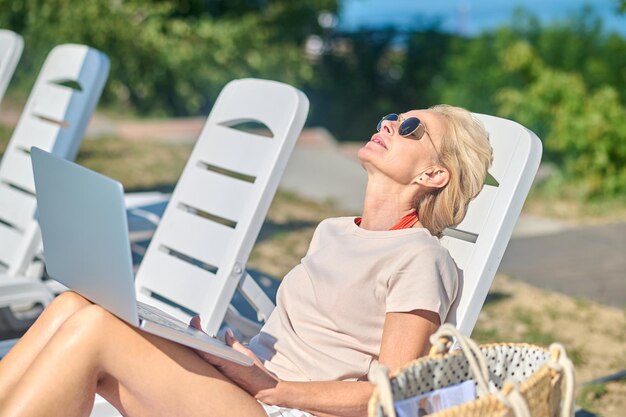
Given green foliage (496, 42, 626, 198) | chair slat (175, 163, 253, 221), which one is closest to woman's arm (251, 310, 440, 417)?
chair slat (175, 163, 253, 221)

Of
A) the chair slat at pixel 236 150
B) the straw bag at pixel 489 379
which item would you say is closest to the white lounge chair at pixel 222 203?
the chair slat at pixel 236 150

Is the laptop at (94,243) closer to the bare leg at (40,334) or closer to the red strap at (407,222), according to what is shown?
the bare leg at (40,334)

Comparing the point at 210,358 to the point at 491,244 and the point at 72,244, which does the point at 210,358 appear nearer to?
the point at 72,244

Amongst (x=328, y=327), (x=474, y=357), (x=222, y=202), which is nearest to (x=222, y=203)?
(x=222, y=202)

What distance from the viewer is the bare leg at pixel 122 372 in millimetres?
2211

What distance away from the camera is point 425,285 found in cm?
232

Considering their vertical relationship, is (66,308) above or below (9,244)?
above

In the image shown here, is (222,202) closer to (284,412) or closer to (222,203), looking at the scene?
(222,203)

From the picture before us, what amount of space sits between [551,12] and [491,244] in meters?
7.69

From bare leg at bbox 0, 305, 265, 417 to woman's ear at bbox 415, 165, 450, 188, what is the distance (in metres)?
0.75

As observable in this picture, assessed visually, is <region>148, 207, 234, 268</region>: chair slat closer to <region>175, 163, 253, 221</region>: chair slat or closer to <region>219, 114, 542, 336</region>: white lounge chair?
<region>175, 163, 253, 221</region>: chair slat

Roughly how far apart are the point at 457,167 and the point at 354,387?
699mm

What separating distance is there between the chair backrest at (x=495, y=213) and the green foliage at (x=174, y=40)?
31.0ft

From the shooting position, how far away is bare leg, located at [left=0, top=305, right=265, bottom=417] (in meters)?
2.21
